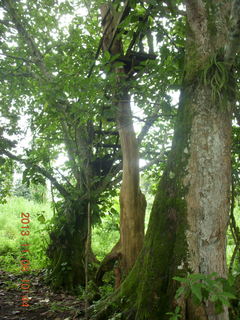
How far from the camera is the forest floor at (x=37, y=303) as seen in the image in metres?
4.19

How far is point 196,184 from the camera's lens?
9.48ft

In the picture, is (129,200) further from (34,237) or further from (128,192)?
(34,237)

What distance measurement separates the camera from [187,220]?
2861 millimetres

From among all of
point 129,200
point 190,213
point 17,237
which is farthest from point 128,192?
point 17,237

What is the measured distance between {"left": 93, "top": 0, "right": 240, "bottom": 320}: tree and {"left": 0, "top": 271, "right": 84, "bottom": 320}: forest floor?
136 cm

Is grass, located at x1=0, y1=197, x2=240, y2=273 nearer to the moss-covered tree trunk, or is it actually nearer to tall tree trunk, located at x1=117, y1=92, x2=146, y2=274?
the moss-covered tree trunk

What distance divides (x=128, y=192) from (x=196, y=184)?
1.94m

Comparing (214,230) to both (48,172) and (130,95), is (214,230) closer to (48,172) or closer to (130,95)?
(130,95)

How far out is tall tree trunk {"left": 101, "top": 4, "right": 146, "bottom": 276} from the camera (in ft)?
14.9

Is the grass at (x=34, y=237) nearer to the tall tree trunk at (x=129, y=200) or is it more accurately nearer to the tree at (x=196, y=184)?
the tall tree trunk at (x=129, y=200)

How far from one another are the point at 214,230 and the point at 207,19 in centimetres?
219

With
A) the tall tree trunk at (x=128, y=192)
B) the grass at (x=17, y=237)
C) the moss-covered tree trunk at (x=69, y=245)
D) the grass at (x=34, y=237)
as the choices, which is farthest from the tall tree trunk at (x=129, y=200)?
the grass at (x=17, y=237)

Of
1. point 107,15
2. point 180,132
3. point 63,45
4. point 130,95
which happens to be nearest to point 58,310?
point 180,132

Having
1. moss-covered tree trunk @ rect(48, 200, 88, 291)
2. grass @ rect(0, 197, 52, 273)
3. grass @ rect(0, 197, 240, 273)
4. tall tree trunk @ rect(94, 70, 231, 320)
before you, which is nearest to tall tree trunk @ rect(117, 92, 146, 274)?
tall tree trunk @ rect(94, 70, 231, 320)
